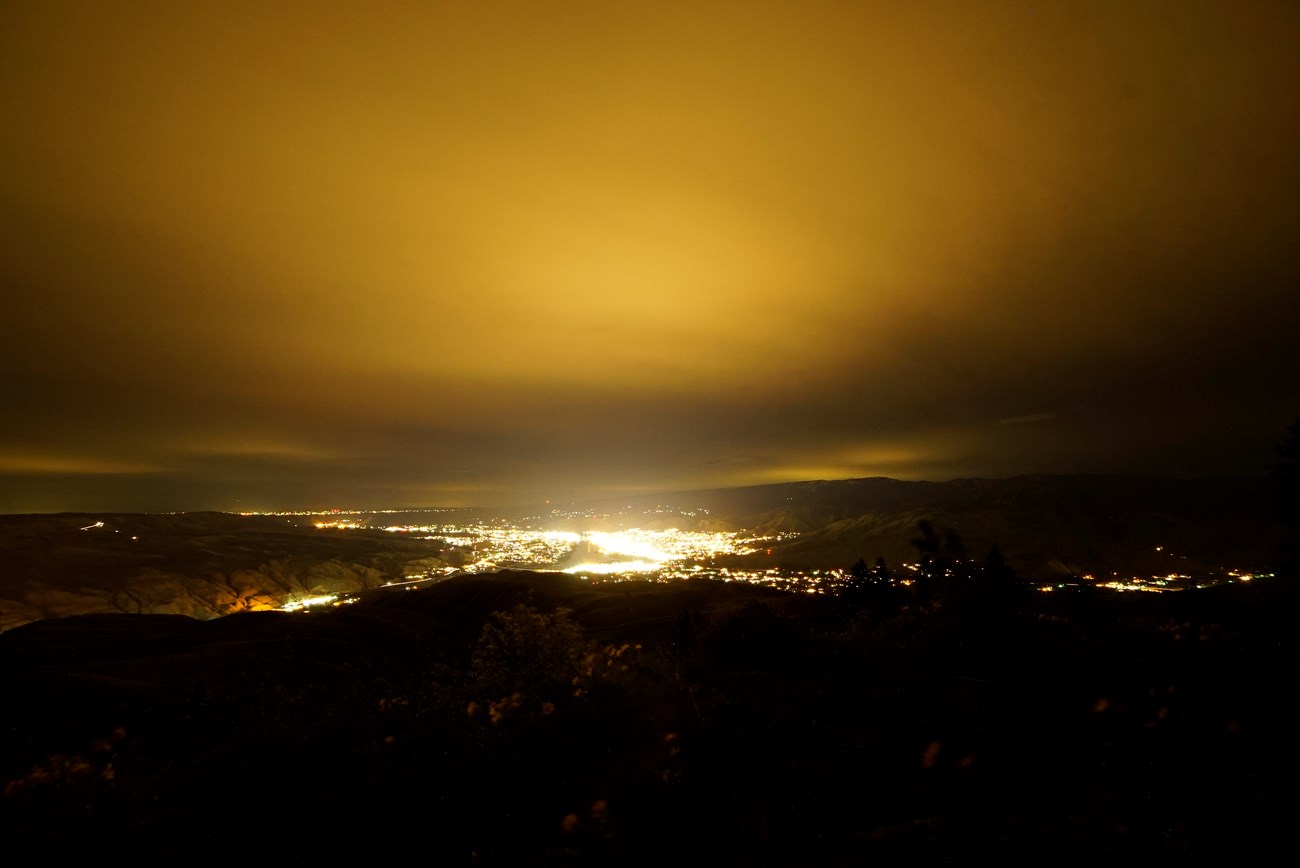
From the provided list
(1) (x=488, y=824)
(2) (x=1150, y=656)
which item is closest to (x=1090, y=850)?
(1) (x=488, y=824)

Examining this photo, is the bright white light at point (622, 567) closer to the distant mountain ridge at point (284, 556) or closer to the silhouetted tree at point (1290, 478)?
the distant mountain ridge at point (284, 556)

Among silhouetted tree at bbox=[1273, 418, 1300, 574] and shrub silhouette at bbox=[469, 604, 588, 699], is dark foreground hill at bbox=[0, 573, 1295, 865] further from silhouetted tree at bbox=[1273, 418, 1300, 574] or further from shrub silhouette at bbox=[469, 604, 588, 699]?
silhouetted tree at bbox=[1273, 418, 1300, 574]

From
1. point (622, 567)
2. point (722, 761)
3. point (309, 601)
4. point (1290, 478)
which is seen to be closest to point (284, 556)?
point (309, 601)

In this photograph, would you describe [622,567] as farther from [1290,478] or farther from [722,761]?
[722,761]

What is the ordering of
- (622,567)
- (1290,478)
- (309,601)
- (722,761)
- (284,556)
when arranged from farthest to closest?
(622,567), (284,556), (309,601), (1290,478), (722,761)

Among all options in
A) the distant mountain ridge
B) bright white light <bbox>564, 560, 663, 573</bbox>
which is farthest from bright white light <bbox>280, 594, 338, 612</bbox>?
bright white light <bbox>564, 560, 663, 573</bbox>

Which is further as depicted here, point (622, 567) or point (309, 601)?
point (622, 567)

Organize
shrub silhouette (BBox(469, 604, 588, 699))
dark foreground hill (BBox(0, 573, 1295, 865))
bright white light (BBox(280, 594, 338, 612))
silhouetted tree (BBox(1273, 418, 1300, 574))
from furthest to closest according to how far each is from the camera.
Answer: bright white light (BBox(280, 594, 338, 612)), silhouetted tree (BBox(1273, 418, 1300, 574)), shrub silhouette (BBox(469, 604, 588, 699)), dark foreground hill (BBox(0, 573, 1295, 865))

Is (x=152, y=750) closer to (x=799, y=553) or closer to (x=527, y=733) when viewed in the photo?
(x=527, y=733)
